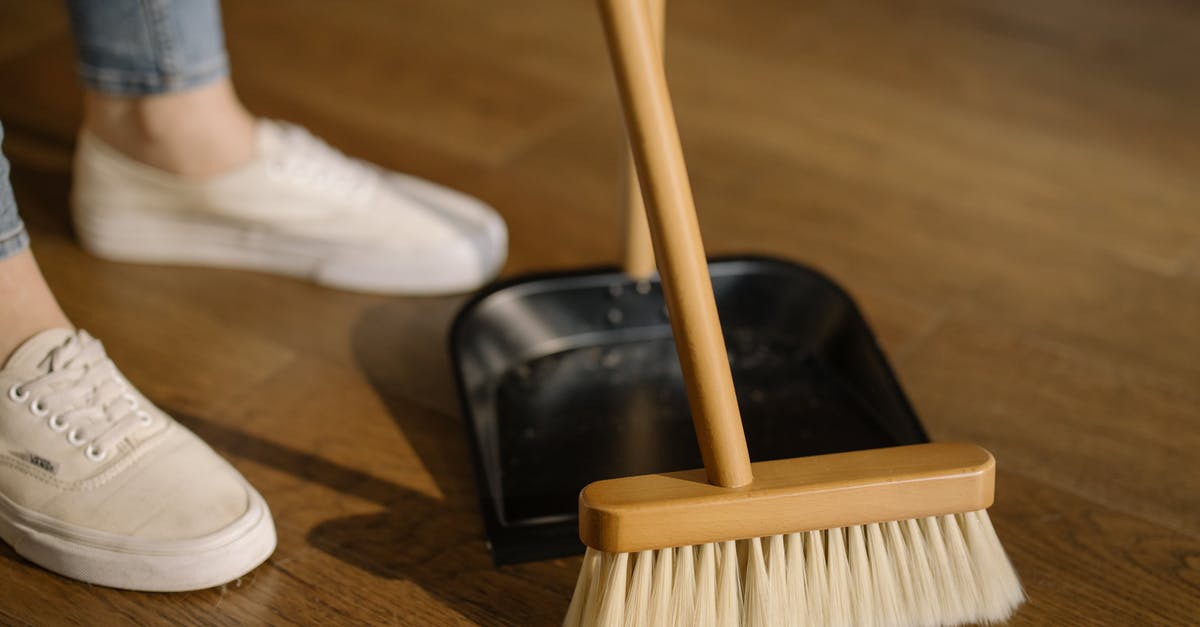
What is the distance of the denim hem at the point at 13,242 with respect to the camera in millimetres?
638

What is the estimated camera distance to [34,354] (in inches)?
25.4

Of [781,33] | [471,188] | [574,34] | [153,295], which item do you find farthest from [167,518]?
[781,33]

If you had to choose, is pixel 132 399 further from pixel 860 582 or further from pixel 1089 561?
pixel 1089 561

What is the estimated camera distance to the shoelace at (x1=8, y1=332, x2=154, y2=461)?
0.63m

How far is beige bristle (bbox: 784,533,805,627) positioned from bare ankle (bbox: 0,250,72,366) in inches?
16.4

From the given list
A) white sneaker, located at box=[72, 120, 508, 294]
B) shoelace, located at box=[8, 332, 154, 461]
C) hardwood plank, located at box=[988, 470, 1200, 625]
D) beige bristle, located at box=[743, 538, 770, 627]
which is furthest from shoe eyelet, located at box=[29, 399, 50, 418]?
hardwood plank, located at box=[988, 470, 1200, 625]

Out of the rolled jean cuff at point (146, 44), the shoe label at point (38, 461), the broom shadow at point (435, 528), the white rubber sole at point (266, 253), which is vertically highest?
the rolled jean cuff at point (146, 44)

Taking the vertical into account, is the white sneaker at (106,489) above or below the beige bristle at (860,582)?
below

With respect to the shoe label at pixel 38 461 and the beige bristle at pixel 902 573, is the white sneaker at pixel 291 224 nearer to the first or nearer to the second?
the shoe label at pixel 38 461

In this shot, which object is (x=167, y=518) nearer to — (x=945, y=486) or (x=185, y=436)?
(x=185, y=436)

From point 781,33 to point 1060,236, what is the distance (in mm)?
438

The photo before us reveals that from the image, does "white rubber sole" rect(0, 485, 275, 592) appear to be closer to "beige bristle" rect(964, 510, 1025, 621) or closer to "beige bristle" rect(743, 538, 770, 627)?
→ "beige bristle" rect(743, 538, 770, 627)

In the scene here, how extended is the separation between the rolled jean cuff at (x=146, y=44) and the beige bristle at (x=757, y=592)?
0.52 m

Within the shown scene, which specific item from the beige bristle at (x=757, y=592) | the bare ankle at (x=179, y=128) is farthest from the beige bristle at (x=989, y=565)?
the bare ankle at (x=179, y=128)
